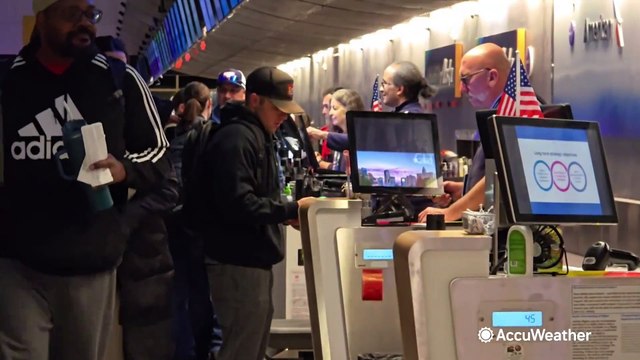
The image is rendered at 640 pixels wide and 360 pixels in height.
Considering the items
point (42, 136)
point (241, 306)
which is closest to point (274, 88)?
point (241, 306)

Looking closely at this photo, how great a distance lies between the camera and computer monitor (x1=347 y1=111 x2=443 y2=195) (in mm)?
4184

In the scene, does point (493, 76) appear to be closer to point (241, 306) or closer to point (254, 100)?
point (254, 100)

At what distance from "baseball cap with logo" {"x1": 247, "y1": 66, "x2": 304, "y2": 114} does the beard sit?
1.44m

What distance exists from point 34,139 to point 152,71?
2798cm

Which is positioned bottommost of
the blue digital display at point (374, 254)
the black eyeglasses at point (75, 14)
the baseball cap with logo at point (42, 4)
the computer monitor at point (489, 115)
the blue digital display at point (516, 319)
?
the blue digital display at point (374, 254)

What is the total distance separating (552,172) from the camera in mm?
2811

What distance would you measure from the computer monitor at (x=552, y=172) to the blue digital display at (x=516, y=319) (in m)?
0.23

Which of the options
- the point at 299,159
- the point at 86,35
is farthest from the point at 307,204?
the point at 299,159

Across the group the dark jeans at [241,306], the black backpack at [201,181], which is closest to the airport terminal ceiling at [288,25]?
the black backpack at [201,181]

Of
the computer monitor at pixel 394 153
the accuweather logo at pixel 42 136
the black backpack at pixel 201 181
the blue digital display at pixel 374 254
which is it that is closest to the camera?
the accuweather logo at pixel 42 136

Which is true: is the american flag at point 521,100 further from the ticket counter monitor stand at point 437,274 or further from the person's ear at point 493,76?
the ticket counter monitor stand at point 437,274

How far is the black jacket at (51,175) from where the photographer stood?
11.0 feet

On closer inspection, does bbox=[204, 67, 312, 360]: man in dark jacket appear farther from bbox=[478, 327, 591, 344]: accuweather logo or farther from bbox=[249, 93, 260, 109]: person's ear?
bbox=[478, 327, 591, 344]: accuweather logo

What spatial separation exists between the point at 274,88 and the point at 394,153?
0.80 meters
